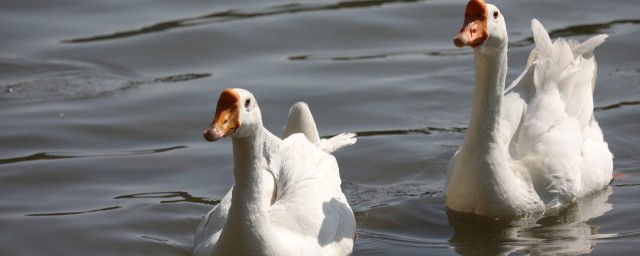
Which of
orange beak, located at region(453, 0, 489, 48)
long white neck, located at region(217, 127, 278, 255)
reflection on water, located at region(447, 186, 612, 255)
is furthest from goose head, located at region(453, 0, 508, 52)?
long white neck, located at region(217, 127, 278, 255)

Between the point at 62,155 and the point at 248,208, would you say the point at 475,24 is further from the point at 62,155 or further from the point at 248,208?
the point at 62,155

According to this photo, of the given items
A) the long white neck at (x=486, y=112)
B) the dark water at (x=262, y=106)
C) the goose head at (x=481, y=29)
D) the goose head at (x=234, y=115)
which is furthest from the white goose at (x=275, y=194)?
the goose head at (x=481, y=29)

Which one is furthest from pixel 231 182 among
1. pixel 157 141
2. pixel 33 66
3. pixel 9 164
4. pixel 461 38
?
pixel 33 66

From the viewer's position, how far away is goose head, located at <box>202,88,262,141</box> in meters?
6.31

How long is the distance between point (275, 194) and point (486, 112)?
1.57 metres

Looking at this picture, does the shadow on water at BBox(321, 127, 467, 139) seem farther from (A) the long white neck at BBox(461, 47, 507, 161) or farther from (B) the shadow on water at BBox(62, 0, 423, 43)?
(B) the shadow on water at BBox(62, 0, 423, 43)

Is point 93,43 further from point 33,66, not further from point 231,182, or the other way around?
point 231,182

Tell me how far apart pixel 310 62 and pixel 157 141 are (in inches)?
97.8

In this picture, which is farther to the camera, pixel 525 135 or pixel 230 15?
pixel 230 15

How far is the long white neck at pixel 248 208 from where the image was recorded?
671cm

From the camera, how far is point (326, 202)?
769cm

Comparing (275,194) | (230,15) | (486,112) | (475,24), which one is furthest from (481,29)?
(230,15)

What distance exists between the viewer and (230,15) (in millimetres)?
13539

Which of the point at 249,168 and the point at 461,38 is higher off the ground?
the point at 461,38
